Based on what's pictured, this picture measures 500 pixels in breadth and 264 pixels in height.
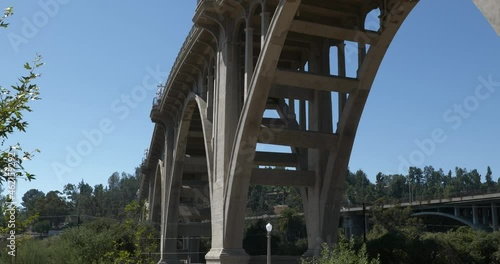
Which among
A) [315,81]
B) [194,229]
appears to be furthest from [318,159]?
[194,229]

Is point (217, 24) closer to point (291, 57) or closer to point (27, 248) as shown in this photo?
point (291, 57)

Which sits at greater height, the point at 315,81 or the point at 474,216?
the point at 315,81

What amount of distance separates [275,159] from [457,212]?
53907mm

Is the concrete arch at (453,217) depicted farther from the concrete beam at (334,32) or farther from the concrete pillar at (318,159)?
the concrete beam at (334,32)

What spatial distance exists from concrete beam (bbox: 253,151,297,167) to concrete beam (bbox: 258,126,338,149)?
3105 millimetres

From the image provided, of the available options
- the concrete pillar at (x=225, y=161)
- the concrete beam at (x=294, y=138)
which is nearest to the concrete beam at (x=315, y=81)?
the concrete beam at (x=294, y=138)

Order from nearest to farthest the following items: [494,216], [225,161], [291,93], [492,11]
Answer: [492,11], [225,161], [291,93], [494,216]

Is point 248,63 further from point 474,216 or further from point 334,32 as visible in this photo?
point 474,216

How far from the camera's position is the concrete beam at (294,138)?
2155 centimetres

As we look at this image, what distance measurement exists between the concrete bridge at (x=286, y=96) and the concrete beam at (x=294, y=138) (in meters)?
0.04

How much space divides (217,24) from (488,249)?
19436 mm

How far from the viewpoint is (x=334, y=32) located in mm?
20234

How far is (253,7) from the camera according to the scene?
2198cm

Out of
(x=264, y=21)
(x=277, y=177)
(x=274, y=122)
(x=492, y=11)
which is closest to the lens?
(x=492, y=11)
